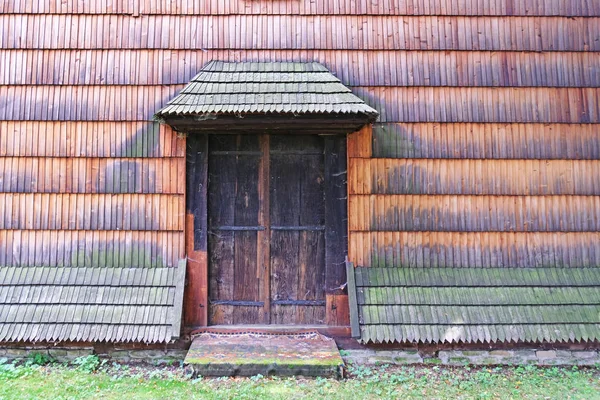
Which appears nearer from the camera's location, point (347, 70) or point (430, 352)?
point (430, 352)

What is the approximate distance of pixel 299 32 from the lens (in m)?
4.96

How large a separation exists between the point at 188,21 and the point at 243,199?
2119 millimetres

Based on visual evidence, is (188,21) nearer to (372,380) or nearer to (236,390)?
(236,390)

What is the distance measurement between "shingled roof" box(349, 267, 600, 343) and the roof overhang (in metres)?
1.72

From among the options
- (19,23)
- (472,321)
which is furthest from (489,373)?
(19,23)

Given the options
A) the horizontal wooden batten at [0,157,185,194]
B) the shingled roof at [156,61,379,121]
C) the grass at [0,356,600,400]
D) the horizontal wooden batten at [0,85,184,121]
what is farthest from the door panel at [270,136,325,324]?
the horizontal wooden batten at [0,85,184,121]

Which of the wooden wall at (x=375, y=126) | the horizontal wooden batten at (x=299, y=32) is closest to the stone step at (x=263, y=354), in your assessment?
the wooden wall at (x=375, y=126)

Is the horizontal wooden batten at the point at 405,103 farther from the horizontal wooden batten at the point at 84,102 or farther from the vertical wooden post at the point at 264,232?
the vertical wooden post at the point at 264,232

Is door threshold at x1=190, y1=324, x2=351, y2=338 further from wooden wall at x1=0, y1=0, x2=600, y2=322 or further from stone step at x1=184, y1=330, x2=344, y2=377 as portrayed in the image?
wooden wall at x1=0, y1=0, x2=600, y2=322

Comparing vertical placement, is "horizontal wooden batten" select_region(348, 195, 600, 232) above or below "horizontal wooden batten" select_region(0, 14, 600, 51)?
below

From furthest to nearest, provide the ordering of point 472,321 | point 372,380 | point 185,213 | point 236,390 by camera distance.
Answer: point 185,213, point 472,321, point 372,380, point 236,390

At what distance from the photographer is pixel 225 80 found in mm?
4582

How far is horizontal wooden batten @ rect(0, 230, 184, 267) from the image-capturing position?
4.82 m

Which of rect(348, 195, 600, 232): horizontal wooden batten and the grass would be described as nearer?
the grass
